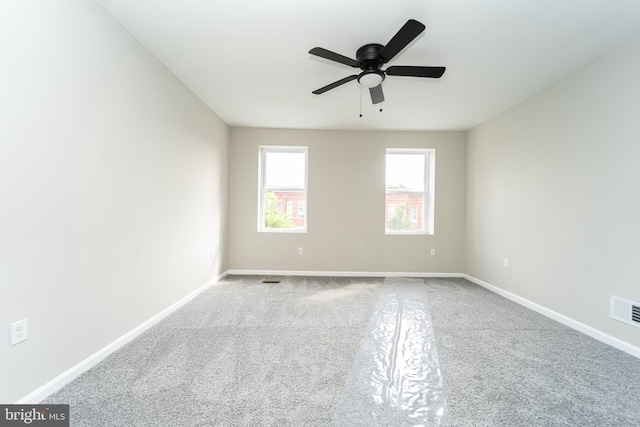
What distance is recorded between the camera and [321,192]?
447 centimetres

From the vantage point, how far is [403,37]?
169 centimetres

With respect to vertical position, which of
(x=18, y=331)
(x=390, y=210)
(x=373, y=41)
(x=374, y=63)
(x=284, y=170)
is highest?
(x=373, y=41)

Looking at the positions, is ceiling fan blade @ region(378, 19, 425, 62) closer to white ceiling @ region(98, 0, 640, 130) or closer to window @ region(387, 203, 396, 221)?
white ceiling @ region(98, 0, 640, 130)

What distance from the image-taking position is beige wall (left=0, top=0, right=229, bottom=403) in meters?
1.32

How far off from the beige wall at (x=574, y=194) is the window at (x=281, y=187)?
2912 mm

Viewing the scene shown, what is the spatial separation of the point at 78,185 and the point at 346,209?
135 inches

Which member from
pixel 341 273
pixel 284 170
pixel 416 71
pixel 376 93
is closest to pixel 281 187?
pixel 284 170

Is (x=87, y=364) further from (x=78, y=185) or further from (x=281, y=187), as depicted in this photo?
(x=281, y=187)

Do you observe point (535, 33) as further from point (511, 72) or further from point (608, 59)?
point (608, 59)

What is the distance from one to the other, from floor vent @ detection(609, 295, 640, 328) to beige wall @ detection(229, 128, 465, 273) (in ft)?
7.47

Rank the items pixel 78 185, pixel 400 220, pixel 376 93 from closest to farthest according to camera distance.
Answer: pixel 78 185, pixel 376 93, pixel 400 220

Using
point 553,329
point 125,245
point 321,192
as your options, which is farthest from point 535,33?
point 125,245

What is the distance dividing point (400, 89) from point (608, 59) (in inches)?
67.0

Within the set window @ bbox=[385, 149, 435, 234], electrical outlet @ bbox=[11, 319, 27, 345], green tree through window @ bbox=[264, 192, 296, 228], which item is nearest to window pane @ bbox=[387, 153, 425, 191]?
window @ bbox=[385, 149, 435, 234]
